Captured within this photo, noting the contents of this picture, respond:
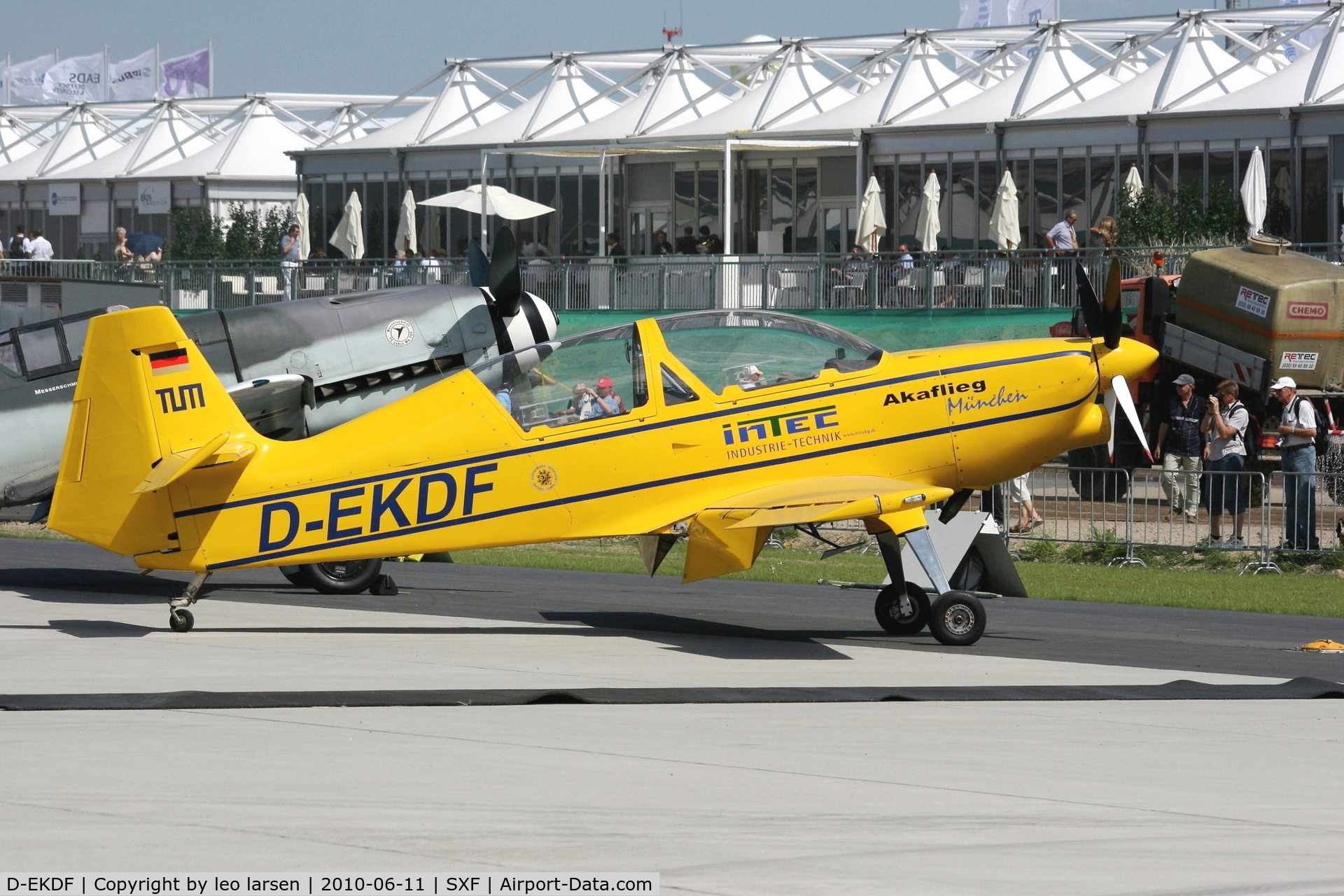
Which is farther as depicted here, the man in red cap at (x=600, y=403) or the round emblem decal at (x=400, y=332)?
the round emblem decal at (x=400, y=332)

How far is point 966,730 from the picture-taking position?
823 cm

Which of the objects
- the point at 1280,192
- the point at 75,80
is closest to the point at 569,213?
the point at 1280,192

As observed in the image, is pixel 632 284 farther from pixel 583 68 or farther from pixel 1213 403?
pixel 583 68

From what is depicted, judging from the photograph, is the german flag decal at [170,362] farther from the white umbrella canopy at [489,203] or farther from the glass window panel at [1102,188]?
the glass window panel at [1102,188]

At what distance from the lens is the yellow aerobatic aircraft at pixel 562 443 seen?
11195 millimetres

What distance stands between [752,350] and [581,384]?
1.20 metres

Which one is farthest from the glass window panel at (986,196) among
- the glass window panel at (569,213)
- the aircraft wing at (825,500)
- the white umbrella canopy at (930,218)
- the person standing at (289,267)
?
the aircraft wing at (825,500)

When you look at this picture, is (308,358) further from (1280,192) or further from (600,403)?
(1280,192)

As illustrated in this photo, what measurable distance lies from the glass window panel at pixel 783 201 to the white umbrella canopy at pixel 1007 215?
884 cm

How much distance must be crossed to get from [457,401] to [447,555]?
25.1 feet

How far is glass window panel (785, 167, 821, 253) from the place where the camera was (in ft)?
134

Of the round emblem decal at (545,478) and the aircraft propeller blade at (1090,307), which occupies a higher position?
the aircraft propeller blade at (1090,307)

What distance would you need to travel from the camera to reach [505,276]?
51.9ft

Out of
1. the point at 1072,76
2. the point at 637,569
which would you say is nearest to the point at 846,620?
the point at 637,569
